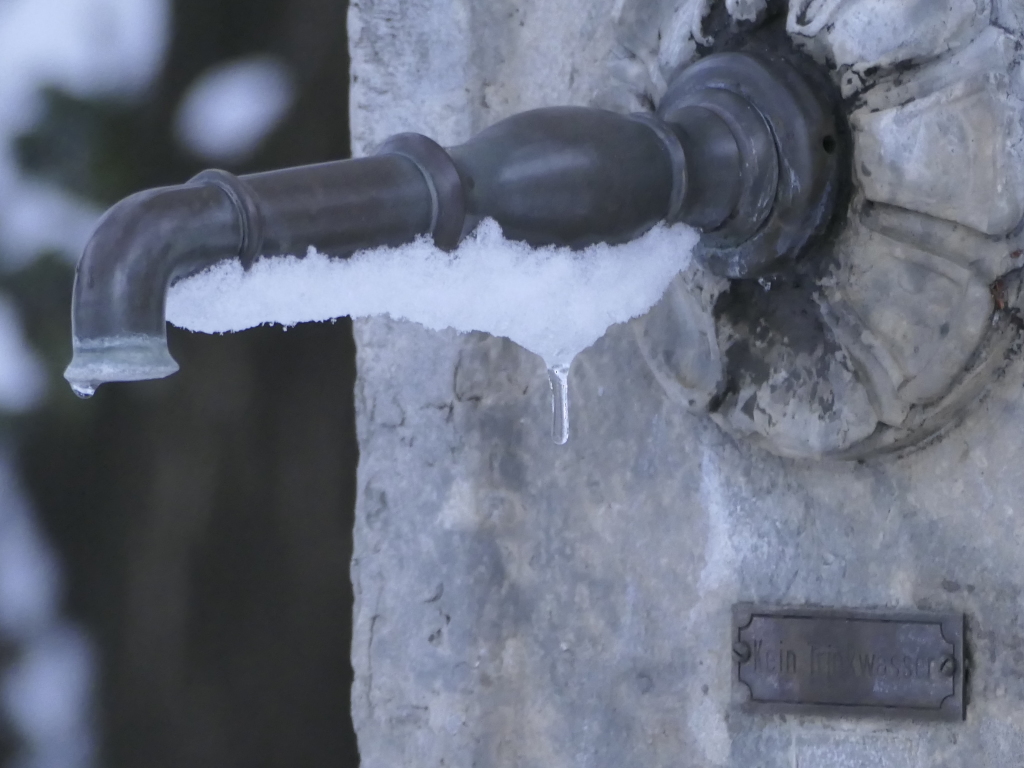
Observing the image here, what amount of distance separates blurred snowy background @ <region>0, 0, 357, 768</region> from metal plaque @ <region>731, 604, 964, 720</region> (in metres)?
0.47

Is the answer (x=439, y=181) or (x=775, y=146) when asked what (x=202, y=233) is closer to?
(x=439, y=181)

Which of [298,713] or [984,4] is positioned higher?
[984,4]

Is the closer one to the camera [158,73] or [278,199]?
[278,199]

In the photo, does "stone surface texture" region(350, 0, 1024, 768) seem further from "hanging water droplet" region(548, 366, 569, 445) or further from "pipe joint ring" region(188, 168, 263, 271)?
"pipe joint ring" region(188, 168, 263, 271)

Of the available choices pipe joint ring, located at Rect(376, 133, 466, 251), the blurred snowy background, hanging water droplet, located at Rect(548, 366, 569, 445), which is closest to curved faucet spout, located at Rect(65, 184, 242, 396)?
pipe joint ring, located at Rect(376, 133, 466, 251)

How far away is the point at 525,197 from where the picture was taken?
2.35 ft

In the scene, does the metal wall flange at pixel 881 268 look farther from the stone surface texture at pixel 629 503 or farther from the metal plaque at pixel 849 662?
the metal plaque at pixel 849 662

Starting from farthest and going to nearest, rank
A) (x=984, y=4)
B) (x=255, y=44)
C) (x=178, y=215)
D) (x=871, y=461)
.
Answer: (x=255, y=44) < (x=871, y=461) < (x=984, y=4) < (x=178, y=215)

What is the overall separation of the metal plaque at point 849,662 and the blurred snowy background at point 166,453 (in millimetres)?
469

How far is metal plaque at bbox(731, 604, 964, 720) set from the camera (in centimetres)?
83

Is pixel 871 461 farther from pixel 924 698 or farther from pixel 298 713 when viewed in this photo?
pixel 298 713

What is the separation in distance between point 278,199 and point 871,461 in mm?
478

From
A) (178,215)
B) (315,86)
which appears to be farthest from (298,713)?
(178,215)

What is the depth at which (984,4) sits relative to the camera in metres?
0.74
